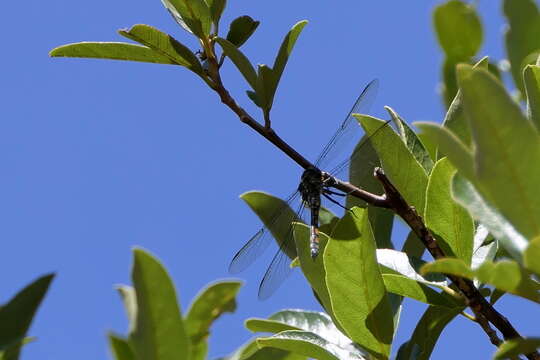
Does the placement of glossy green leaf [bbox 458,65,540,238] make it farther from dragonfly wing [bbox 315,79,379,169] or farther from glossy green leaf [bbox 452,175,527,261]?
dragonfly wing [bbox 315,79,379,169]

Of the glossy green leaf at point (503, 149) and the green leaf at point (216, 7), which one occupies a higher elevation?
the green leaf at point (216, 7)

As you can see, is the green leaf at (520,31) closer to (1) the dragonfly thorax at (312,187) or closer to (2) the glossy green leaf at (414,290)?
(1) the dragonfly thorax at (312,187)

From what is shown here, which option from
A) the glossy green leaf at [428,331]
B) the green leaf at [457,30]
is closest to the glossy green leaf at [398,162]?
the glossy green leaf at [428,331]

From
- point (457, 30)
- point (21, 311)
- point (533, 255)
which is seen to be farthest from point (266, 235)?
point (533, 255)

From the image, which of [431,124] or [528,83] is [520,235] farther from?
[528,83]

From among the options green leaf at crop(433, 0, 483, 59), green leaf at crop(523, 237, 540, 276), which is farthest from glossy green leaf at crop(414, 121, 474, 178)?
green leaf at crop(433, 0, 483, 59)
